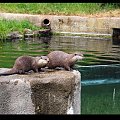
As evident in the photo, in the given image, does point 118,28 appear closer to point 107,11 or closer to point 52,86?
point 107,11

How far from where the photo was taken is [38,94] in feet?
11.0

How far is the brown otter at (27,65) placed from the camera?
3.73m

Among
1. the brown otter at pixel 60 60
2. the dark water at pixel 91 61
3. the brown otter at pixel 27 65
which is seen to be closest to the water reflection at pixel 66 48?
the dark water at pixel 91 61

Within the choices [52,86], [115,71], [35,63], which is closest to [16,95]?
[52,86]

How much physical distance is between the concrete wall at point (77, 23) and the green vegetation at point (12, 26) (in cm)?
55

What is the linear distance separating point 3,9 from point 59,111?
15.4 metres

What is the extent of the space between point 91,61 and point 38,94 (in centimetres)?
714

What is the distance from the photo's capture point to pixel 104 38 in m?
15.7

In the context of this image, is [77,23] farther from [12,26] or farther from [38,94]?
[38,94]

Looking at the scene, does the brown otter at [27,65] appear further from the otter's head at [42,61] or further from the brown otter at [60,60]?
the brown otter at [60,60]

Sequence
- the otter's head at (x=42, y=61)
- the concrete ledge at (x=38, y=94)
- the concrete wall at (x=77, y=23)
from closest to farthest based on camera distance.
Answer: the concrete ledge at (x=38, y=94) → the otter's head at (x=42, y=61) → the concrete wall at (x=77, y=23)

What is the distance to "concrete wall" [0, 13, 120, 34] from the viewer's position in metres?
15.9

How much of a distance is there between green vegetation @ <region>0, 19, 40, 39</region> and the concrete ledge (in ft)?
38.2

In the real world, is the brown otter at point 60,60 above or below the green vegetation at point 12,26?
above
